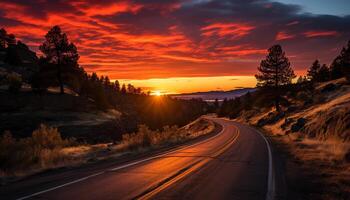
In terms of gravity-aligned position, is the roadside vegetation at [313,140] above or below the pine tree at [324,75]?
below

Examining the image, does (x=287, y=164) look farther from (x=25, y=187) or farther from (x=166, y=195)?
(x=25, y=187)

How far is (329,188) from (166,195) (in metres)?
4.82

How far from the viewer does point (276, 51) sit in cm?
5812

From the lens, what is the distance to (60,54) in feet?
198

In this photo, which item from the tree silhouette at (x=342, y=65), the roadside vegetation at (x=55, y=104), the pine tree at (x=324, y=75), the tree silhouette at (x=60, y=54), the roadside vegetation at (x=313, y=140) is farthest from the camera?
the pine tree at (x=324, y=75)

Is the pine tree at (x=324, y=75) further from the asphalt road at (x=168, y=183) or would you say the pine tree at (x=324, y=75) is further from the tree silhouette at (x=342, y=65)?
the asphalt road at (x=168, y=183)

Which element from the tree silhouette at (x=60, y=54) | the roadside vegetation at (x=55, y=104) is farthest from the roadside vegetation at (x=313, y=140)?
the tree silhouette at (x=60, y=54)

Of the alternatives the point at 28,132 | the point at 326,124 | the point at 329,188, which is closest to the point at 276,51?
the point at 326,124

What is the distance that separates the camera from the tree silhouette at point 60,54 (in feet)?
193

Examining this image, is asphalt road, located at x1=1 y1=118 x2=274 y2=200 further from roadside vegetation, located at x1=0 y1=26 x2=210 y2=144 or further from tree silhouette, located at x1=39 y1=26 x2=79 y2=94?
tree silhouette, located at x1=39 y1=26 x2=79 y2=94

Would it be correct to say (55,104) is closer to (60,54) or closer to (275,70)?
(60,54)

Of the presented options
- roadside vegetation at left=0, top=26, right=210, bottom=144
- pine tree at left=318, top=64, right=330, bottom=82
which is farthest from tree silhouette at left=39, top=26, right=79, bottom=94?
pine tree at left=318, top=64, right=330, bottom=82

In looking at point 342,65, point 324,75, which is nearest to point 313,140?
point 342,65

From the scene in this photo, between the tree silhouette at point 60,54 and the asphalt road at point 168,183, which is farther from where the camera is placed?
the tree silhouette at point 60,54
